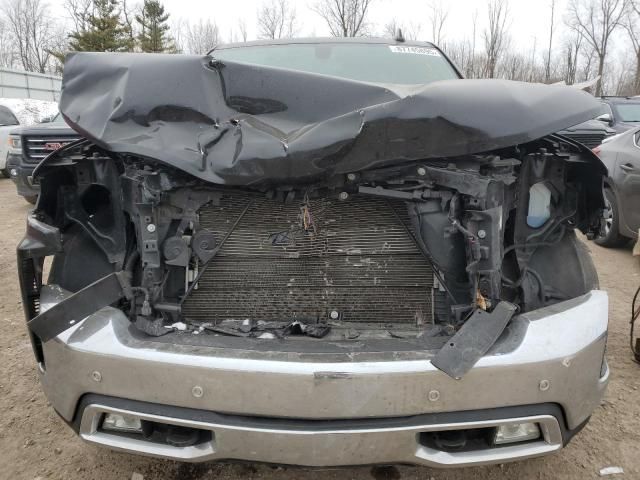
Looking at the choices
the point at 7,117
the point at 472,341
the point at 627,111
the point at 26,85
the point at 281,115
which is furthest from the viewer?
the point at 26,85

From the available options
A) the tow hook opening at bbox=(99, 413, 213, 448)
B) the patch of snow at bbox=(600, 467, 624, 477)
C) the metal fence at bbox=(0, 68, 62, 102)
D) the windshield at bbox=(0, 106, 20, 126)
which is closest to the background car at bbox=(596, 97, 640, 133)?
the patch of snow at bbox=(600, 467, 624, 477)

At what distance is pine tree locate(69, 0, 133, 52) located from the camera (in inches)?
1094

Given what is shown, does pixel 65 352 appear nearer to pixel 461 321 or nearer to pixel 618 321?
pixel 461 321

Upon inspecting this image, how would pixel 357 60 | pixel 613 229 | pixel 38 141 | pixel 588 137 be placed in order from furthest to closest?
pixel 38 141
pixel 613 229
pixel 357 60
pixel 588 137

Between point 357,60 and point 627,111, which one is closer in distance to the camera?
point 357,60

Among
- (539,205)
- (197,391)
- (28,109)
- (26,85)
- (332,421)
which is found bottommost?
(332,421)

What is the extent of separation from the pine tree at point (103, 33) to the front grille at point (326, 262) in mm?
29548

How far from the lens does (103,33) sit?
2797 cm

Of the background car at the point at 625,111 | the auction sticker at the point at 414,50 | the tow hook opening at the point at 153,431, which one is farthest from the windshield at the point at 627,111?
the tow hook opening at the point at 153,431

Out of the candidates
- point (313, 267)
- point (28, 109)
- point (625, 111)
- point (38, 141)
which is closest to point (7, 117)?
point (28, 109)

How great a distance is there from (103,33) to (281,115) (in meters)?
31.0

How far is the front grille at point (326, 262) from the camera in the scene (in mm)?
2031

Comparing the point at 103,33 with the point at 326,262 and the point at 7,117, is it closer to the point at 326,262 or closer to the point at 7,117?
the point at 7,117

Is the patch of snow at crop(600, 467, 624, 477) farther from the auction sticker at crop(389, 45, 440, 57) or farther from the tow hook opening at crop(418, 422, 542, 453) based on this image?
the auction sticker at crop(389, 45, 440, 57)
